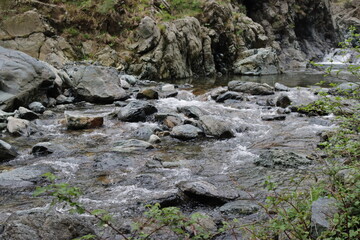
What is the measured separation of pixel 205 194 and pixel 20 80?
7.44 m

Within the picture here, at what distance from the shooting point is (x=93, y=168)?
5418mm

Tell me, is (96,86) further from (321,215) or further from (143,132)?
(321,215)

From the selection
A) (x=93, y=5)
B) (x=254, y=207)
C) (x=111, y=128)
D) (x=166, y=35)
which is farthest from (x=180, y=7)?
(x=254, y=207)

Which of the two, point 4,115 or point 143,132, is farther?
point 4,115

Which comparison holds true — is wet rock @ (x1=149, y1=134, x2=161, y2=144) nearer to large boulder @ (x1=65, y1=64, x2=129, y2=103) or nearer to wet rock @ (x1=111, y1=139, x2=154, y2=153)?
wet rock @ (x1=111, y1=139, x2=154, y2=153)

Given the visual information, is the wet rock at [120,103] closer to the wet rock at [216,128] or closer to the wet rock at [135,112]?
the wet rock at [135,112]

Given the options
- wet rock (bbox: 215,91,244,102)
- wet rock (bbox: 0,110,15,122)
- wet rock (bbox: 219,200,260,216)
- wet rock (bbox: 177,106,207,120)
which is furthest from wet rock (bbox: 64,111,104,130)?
wet rock (bbox: 215,91,244,102)

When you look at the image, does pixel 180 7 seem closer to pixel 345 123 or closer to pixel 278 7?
pixel 278 7

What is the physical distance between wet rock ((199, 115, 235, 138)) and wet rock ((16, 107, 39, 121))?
4699 millimetres

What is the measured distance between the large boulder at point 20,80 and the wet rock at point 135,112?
3014mm

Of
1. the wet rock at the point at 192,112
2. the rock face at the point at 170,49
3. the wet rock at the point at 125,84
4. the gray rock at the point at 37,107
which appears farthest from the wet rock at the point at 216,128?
the rock face at the point at 170,49

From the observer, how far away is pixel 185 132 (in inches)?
289

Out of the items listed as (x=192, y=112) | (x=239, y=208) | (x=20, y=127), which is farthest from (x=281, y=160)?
(x=20, y=127)

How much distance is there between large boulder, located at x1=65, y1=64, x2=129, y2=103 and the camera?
10.8 meters
